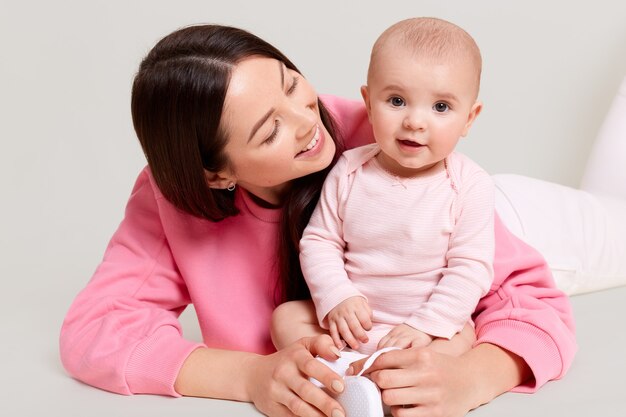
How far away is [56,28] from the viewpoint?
352 centimetres

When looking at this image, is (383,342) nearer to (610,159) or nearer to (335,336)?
(335,336)

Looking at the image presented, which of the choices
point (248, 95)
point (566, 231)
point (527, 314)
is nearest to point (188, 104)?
point (248, 95)

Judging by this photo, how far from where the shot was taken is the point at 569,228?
2.82 meters

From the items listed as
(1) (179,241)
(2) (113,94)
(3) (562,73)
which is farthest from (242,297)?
(3) (562,73)

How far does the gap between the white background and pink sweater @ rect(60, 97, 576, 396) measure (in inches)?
39.8

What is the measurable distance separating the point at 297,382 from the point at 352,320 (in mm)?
169


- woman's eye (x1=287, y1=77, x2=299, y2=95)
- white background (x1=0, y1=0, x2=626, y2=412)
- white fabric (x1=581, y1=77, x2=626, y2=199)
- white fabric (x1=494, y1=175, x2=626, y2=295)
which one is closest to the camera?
woman's eye (x1=287, y1=77, x2=299, y2=95)

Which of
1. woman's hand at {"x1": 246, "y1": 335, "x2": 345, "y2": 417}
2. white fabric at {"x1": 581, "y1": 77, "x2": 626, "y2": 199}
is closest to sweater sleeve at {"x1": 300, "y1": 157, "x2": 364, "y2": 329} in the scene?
woman's hand at {"x1": 246, "y1": 335, "x2": 345, "y2": 417}

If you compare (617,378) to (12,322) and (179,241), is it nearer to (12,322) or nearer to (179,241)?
(179,241)

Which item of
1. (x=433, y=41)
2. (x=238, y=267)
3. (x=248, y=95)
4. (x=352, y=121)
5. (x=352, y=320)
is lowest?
(x=238, y=267)

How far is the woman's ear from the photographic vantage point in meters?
2.13

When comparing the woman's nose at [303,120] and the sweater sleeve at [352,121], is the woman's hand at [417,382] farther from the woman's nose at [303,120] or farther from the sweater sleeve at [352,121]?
the sweater sleeve at [352,121]

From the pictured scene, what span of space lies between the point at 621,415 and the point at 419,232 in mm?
486

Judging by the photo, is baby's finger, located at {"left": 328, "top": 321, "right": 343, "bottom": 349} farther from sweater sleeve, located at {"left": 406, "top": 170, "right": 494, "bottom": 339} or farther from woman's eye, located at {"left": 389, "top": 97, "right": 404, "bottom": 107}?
woman's eye, located at {"left": 389, "top": 97, "right": 404, "bottom": 107}
